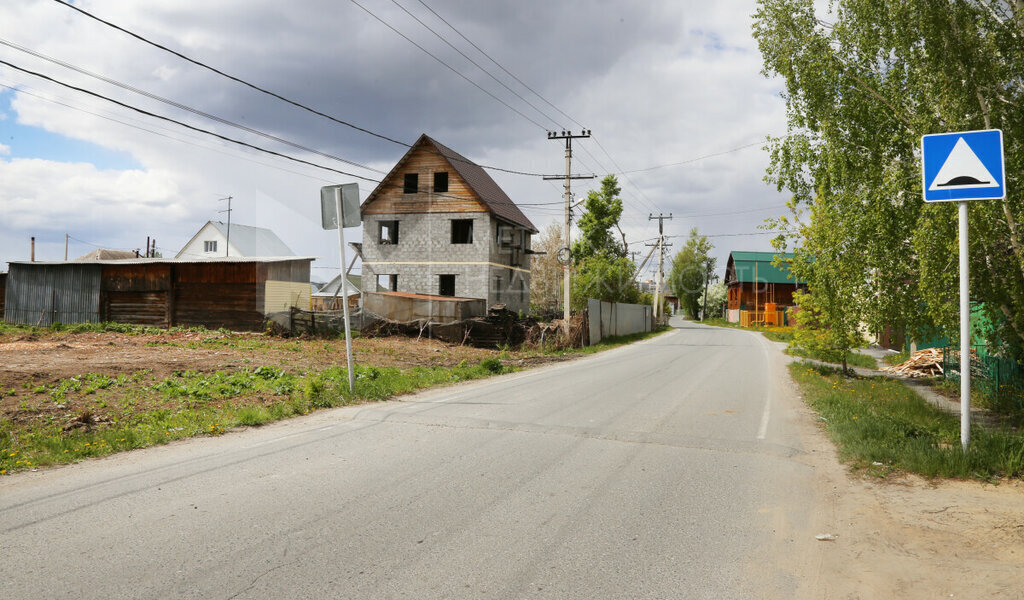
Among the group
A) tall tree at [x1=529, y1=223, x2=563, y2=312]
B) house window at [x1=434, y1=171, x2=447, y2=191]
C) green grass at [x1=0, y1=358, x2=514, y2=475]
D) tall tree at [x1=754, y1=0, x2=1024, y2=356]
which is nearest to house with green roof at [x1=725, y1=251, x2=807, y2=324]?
tall tree at [x1=529, y1=223, x2=563, y2=312]

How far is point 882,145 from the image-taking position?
10.3 meters

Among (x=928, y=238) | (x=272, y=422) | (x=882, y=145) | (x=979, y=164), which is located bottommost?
(x=272, y=422)

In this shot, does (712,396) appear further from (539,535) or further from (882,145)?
(539,535)

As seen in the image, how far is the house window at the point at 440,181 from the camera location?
35188 millimetres

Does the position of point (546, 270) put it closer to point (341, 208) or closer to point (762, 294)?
point (762, 294)

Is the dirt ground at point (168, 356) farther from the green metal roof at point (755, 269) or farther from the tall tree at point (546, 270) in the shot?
the green metal roof at point (755, 269)

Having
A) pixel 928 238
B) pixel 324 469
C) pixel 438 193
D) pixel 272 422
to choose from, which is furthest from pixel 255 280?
pixel 928 238

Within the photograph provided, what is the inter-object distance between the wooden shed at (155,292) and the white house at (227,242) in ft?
102

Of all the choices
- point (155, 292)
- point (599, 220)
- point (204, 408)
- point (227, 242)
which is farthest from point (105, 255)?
point (204, 408)

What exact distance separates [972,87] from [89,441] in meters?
12.4

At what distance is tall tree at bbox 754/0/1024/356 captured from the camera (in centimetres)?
825

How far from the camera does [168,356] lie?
661 inches

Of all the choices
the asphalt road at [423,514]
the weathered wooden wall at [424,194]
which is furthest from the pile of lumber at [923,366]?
the weathered wooden wall at [424,194]

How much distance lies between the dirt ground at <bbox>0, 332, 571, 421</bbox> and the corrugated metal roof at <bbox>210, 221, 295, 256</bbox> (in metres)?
38.0
